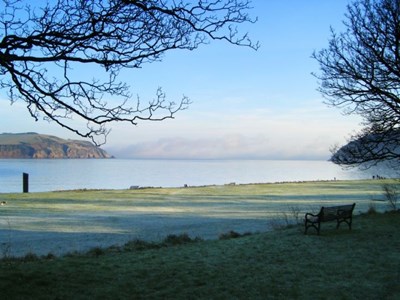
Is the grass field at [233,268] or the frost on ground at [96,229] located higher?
the grass field at [233,268]

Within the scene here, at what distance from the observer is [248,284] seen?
6.82 metres

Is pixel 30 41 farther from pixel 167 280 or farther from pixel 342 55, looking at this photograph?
pixel 342 55

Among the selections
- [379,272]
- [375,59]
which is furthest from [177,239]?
[375,59]

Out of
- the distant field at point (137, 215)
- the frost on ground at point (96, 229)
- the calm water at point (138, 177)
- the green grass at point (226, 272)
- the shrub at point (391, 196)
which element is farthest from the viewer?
the calm water at point (138, 177)

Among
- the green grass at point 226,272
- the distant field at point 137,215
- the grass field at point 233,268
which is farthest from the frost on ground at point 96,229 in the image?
the green grass at point 226,272

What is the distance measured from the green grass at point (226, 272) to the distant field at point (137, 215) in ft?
10.3

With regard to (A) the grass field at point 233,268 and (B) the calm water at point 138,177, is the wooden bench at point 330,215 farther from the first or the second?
(B) the calm water at point 138,177

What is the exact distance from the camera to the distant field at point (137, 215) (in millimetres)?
13758

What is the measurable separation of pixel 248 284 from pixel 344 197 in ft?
73.9

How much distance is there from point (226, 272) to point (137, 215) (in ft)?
41.7

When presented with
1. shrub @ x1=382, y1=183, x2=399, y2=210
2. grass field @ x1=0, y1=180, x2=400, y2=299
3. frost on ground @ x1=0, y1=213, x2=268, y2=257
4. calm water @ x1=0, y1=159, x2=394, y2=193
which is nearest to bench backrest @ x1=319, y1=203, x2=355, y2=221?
grass field @ x1=0, y1=180, x2=400, y2=299

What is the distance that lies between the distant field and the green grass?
3.14m

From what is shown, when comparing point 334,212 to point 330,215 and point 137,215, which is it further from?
point 137,215

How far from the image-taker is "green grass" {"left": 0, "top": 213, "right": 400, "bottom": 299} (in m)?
6.28
